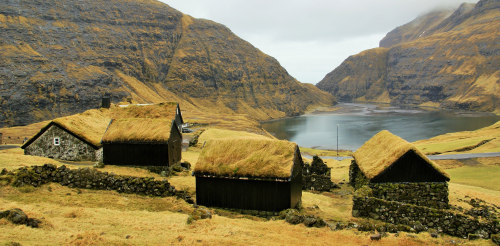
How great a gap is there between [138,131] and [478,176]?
37.0 m

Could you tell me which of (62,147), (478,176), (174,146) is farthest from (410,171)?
(62,147)

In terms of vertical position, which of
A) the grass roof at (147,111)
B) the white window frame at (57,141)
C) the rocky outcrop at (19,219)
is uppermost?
the grass roof at (147,111)

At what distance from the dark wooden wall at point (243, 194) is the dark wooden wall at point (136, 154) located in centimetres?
987

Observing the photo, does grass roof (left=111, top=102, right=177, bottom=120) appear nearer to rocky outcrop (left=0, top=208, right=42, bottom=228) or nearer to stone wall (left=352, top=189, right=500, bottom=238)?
stone wall (left=352, top=189, right=500, bottom=238)

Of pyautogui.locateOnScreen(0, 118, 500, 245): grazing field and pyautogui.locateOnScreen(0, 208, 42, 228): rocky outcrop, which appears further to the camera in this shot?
pyautogui.locateOnScreen(0, 208, 42, 228): rocky outcrop

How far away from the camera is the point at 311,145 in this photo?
99.9 m

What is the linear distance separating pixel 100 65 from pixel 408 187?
147m

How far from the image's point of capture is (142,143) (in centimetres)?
3244

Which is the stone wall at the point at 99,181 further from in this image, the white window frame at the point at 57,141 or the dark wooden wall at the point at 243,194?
the white window frame at the point at 57,141

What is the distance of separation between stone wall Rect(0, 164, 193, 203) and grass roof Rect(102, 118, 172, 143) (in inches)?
332

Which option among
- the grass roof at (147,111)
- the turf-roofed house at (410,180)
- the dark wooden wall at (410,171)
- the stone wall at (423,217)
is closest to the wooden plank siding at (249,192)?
the stone wall at (423,217)

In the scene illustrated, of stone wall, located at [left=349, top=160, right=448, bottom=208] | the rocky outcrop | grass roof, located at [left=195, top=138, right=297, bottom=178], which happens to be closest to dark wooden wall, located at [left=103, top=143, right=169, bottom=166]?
grass roof, located at [left=195, top=138, right=297, bottom=178]

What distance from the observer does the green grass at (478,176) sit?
3552cm

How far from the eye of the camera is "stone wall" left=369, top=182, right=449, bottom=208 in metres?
25.3
